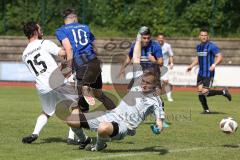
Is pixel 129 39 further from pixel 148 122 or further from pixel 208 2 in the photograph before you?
pixel 148 122

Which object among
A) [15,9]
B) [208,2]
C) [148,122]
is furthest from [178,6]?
[148,122]

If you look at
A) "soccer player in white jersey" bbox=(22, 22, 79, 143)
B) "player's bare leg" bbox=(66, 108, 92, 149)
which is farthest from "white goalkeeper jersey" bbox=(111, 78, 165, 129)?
"soccer player in white jersey" bbox=(22, 22, 79, 143)

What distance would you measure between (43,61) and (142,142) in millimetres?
2175

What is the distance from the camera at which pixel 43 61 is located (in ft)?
33.8

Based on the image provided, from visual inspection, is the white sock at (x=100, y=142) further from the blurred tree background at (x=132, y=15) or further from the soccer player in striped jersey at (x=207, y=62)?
the blurred tree background at (x=132, y=15)

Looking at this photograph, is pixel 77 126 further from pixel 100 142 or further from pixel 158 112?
pixel 158 112

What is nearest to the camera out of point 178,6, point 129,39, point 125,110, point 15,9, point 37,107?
point 125,110

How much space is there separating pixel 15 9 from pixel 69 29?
2823 centimetres

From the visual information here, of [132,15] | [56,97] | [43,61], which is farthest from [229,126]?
[132,15]

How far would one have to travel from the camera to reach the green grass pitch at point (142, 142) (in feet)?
29.9

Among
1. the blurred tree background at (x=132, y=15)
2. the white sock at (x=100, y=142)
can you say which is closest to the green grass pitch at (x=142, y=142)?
the white sock at (x=100, y=142)

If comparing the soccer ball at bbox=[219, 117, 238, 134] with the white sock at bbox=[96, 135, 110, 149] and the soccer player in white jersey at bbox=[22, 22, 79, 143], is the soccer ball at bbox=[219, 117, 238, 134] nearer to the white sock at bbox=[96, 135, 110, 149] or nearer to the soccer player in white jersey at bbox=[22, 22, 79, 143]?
the white sock at bbox=[96, 135, 110, 149]

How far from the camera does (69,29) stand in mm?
10836

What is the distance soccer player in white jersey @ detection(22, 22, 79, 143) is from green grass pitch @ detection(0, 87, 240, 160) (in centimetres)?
62
